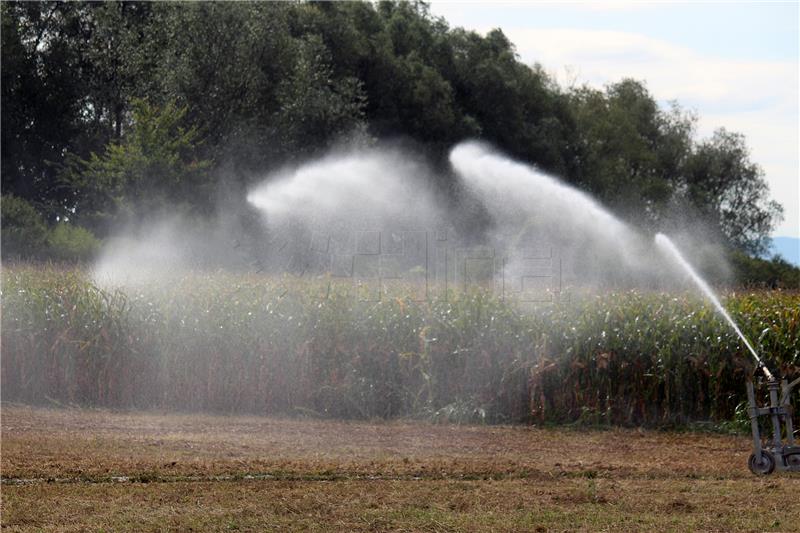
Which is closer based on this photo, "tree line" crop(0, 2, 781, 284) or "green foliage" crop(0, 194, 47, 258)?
"green foliage" crop(0, 194, 47, 258)

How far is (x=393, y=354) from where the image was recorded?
15992 mm

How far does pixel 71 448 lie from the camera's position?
12094mm

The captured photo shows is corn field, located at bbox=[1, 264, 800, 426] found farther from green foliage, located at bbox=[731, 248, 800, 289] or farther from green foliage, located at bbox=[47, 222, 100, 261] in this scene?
green foliage, located at bbox=[731, 248, 800, 289]

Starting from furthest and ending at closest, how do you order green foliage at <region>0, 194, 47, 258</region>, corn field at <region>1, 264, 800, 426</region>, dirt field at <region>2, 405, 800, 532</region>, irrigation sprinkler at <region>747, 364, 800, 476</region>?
green foliage at <region>0, 194, 47, 258</region>
corn field at <region>1, 264, 800, 426</region>
irrigation sprinkler at <region>747, 364, 800, 476</region>
dirt field at <region>2, 405, 800, 532</region>

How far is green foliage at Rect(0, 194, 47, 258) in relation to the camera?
30.4 metres

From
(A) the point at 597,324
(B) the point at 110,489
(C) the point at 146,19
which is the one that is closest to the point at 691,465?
(A) the point at 597,324

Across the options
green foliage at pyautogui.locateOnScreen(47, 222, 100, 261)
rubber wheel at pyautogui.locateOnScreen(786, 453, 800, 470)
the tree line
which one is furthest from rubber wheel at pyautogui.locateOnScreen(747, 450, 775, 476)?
the tree line

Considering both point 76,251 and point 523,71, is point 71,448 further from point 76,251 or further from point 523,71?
point 523,71

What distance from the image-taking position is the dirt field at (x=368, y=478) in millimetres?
8773

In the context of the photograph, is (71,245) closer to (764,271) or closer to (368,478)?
(368,478)

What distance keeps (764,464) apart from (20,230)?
83.5ft

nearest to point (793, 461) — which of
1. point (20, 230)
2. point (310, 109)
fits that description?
point (20, 230)

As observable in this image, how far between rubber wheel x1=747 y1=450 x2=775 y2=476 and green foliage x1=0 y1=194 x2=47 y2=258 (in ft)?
71.4

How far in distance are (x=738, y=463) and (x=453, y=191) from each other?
119 feet
